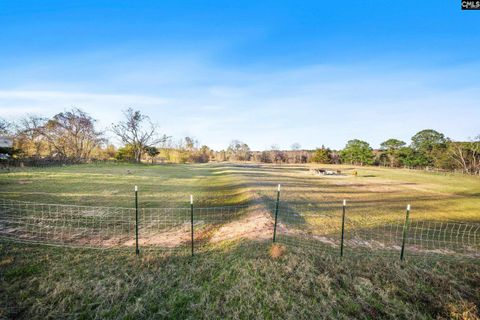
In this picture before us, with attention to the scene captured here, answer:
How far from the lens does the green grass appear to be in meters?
2.72

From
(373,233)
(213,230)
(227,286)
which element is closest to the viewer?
(227,286)

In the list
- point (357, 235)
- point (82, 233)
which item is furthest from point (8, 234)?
point (357, 235)

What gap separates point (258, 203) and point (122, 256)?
18.2 ft

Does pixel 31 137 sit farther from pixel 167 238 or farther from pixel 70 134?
pixel 167 238

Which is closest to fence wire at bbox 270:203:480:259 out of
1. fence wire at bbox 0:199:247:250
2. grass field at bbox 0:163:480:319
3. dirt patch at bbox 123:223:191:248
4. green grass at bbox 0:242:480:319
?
grass field at bbox 0:163:480:319

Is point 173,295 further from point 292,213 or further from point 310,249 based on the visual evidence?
point 292,213

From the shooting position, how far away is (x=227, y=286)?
3.22 meters

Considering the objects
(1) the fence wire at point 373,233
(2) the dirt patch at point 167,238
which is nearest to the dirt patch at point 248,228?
(1) the fence wire at point 373,233

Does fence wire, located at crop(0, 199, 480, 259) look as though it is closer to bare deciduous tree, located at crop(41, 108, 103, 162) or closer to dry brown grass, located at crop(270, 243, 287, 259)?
dry brown grass, located at crop(270, 243, 287, 259)

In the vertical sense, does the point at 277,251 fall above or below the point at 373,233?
above

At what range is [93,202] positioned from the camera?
8.48 metres

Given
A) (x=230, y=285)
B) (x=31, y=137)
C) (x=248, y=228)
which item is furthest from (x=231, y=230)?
(x=31, y=137)

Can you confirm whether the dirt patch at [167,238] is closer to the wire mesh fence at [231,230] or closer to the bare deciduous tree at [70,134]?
the wire mesh fence at [231,230]

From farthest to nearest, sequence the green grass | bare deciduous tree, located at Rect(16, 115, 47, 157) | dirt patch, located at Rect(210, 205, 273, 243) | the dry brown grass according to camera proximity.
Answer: bare deciduous tree, located at Rect(16, 115, 47, 157), dirt patch, located at Rect(210, 205, 273, 243), the dry brown grass, the green grass
